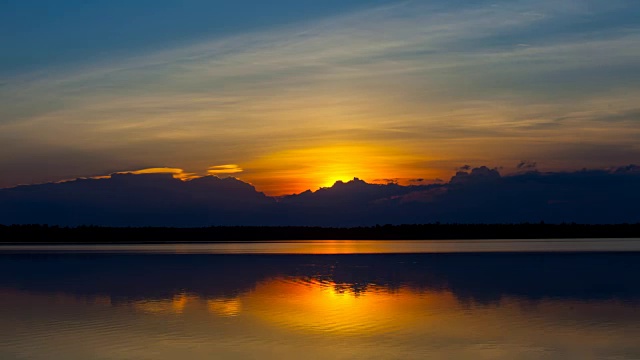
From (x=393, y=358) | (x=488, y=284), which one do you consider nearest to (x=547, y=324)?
(x=393, y=358)

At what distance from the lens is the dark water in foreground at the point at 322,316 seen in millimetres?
16828

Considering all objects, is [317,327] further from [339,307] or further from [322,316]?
[339,307]

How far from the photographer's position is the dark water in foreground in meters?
16.8

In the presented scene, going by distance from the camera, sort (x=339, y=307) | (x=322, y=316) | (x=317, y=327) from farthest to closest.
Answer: (x=339, y=307) → (x=322, y=316) → (x=317, y=327)

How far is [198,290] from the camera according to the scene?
30.1 m

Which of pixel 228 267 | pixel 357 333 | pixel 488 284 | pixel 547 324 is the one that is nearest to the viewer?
pixel 357 333

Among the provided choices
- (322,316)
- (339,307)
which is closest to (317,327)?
(322,316)

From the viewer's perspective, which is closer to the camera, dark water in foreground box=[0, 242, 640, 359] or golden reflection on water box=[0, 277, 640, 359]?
golden reflection on water box=[0, 277, 640, 359]

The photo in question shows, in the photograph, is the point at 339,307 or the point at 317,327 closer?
the point at 317,327

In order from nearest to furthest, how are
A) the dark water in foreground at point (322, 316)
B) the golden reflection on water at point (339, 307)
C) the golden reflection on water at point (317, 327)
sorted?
the golden reflection on water at point (317, 327)
the dark water in foreground at point (322, 316)
the golden reflection on water at point (339, 307)

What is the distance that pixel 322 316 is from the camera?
2239cm

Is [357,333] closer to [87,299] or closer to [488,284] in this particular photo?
[87,299]

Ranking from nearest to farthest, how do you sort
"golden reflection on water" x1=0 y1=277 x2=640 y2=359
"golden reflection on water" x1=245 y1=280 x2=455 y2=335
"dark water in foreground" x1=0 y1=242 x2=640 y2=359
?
1. "golden reflection on water" x1=0 y1=277 x2=640 y2=359
2. "dark water in foreground" x1=0 y1=242 x2=640 y2=359
3. "golden reflection on water" x1=245 y1=280 x2=455 y2=335

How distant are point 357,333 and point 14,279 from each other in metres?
22.3
